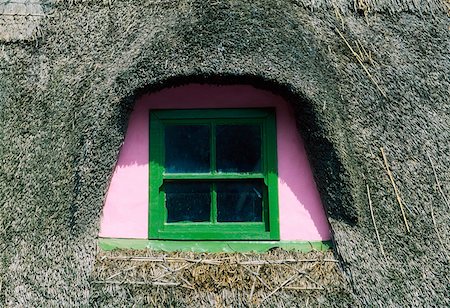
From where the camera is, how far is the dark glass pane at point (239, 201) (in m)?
2.87

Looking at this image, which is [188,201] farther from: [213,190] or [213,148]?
[213,148]

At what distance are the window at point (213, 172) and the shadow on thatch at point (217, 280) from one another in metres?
0.20

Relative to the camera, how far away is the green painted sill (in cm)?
277

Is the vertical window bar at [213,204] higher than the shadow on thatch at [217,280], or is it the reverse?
the vertical window bar at [213,204]

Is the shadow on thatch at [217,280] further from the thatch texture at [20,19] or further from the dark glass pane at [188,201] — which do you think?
the thatch texture at [20,19]

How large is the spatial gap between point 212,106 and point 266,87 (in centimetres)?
37

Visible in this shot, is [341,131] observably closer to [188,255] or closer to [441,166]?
[441,166]

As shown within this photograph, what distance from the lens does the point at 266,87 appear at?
2.72 metres

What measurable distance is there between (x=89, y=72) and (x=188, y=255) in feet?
3.69

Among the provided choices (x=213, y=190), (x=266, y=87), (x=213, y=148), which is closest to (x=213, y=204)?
(x=213, y=190)

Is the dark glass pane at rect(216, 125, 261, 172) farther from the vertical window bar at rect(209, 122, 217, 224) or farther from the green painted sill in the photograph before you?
the green painted sill

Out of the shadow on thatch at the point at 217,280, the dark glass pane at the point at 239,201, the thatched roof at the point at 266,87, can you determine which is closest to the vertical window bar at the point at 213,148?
the dark glass pane at the point at 239,201

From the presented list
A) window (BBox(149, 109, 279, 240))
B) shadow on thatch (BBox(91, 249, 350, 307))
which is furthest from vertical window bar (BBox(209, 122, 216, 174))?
shadow on thatch (BBox(91, 249, 350, 307))

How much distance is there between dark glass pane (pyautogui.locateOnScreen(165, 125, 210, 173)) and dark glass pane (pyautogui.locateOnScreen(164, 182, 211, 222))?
0.30 ft
